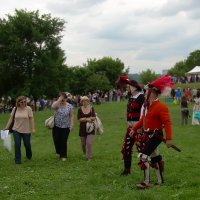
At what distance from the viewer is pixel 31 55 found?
5022 centimetres

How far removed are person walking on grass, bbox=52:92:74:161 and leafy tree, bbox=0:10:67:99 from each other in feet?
119

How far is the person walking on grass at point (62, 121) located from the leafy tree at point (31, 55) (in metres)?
36.1

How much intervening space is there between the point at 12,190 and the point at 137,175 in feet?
8.56

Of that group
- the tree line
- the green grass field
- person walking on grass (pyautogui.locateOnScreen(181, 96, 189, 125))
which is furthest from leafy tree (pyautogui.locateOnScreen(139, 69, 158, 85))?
the green grass field

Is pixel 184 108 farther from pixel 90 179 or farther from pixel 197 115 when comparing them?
pixel 90 179

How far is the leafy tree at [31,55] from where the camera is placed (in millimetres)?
49344

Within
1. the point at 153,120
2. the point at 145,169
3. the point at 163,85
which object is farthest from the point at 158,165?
the point at 163,85

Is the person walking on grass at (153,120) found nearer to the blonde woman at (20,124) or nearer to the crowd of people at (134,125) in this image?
the crowd of people at (134,125)

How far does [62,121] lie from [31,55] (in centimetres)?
3890

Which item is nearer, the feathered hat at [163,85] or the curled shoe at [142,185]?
the feathered hat at [163,85]

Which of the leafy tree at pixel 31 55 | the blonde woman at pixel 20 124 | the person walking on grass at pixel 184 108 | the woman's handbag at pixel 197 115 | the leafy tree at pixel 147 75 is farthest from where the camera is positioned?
the leafy tree at pixel 147 75

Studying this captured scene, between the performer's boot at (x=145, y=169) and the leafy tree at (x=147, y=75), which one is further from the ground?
the leafy tree at (x=147, y=75)

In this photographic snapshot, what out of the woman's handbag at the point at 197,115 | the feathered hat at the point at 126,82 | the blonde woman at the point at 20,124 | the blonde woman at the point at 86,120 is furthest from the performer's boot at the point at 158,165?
the woman's handbag at the point at 197,115

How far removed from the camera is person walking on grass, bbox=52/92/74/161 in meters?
12.2
